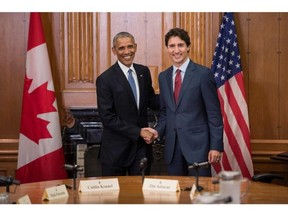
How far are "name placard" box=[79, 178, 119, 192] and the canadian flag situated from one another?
2.23m

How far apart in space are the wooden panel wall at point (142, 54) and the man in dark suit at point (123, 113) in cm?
120

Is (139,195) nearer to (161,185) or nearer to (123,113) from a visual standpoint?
(161,185)

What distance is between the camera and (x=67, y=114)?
5180 mm

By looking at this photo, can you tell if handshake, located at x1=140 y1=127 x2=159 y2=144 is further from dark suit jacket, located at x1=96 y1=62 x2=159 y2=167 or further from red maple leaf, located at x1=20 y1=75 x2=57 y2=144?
red maple leaf, located at x1=20 y1=75 x2=57 y2=144

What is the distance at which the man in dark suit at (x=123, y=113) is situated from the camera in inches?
154

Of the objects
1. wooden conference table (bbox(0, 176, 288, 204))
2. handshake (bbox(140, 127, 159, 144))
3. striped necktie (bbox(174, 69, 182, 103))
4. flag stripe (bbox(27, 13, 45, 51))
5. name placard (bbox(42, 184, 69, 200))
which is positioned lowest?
wooden conference table (bbox(0, 176, 288, 204))

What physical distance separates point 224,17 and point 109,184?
277 centimetres

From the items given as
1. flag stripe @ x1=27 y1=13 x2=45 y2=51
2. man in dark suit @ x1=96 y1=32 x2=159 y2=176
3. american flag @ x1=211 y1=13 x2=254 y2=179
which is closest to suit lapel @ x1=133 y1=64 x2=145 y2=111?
man in dark suit @ x1=96 y1=32 x2=159 y2=176

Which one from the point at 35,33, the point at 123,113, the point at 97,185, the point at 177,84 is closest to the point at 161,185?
the point at 97,185

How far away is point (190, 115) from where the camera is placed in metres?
3.72

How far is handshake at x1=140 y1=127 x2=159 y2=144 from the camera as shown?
12.6 ft

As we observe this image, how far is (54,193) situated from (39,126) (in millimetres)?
2461

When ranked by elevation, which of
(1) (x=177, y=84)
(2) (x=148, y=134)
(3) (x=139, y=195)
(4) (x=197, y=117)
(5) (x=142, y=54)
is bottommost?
(3) (x=139, y=195)
